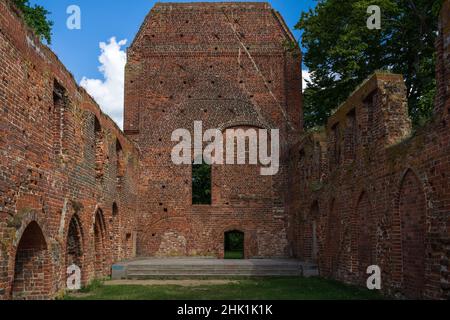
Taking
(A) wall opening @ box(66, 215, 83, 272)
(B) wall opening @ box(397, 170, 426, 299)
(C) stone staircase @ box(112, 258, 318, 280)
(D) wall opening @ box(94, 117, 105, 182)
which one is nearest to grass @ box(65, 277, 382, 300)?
(A) wall opening @ box(66, 215, 83, 272)

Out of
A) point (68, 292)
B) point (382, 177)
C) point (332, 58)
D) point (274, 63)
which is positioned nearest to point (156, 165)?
point (274, 63)

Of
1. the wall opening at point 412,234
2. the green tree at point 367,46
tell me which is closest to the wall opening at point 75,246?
the wall opening at point 412,234

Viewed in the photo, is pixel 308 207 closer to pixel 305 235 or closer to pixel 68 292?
pixel 305 235

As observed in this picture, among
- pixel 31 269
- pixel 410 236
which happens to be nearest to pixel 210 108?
pixel 31 269

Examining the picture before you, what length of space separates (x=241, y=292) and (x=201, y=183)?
2115 centimetres

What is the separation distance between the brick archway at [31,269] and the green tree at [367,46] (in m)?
12.0

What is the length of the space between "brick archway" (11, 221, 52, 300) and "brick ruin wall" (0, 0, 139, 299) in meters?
0.02

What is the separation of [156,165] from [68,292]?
10120 millimetres

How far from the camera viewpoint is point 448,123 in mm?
8125

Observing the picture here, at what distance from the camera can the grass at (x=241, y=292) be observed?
10836mm

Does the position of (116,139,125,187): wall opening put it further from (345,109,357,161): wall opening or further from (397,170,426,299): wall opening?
(397,170,426,299): wall opening

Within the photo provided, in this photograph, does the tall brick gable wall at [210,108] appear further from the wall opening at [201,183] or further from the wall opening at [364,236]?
the wall opening at [201,183]

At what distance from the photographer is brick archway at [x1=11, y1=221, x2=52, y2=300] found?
32.6 ft

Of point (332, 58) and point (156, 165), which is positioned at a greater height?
point (332, 58)
